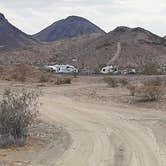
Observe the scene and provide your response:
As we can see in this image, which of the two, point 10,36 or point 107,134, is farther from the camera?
point 10,36

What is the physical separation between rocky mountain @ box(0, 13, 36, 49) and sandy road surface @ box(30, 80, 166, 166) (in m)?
153

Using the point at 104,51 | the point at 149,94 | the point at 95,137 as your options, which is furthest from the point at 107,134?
the point at 104,51

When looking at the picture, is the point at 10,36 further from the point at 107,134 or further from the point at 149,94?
the point at 107,134

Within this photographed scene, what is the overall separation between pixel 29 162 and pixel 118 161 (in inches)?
85.3

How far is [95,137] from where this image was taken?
17.2m

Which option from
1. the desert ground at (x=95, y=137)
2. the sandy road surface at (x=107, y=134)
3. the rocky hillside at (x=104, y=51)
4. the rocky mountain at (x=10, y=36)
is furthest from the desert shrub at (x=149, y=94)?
the rocky mountain at (x=10, y=36)

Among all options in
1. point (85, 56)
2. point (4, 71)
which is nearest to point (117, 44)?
point (85, 56)

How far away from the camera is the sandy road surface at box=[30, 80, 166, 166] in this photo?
13570mm

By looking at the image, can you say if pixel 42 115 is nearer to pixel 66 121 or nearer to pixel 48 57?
pixel 66 121

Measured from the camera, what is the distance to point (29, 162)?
13.3 meters

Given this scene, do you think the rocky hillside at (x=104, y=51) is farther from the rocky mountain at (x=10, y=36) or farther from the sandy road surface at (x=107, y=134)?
the sandy road surface at (x=107, y=134)

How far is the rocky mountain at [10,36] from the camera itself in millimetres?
181550

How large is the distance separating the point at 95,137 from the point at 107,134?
785mm

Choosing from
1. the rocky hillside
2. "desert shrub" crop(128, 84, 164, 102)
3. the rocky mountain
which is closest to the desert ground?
"desert shrub" crop(128, 84, 164, 102)
